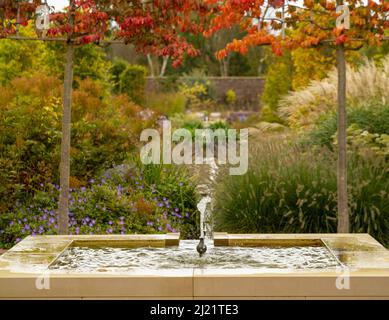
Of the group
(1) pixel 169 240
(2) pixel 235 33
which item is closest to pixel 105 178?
(1) pixel 169 240

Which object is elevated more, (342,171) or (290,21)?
(290,21)

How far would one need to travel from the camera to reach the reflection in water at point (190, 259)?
13.4 ft

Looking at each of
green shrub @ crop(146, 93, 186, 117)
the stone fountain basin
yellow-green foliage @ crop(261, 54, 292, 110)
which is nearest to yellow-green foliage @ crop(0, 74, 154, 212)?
the stone fountain basin

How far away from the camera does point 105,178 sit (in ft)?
27.7

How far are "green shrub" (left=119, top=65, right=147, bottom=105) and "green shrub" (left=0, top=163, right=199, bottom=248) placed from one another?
38.9 feet

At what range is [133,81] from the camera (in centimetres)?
2045

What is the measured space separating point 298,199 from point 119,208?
1842mm

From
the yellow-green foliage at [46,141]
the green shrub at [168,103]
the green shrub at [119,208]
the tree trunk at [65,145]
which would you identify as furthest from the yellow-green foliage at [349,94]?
the green shrub at [168,103]

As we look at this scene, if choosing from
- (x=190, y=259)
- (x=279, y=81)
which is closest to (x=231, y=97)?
(x=279, y=81)

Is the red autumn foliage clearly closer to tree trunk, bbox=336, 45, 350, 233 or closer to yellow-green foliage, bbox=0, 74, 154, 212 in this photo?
tree trunk, bbox=336, 45, 350, 233

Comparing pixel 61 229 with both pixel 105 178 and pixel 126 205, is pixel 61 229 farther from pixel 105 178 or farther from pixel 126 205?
pixel 105 178

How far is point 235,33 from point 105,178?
1332 inches

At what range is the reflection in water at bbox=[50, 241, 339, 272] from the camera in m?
4.08

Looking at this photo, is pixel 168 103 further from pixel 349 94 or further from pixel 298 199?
pixel 298 199
